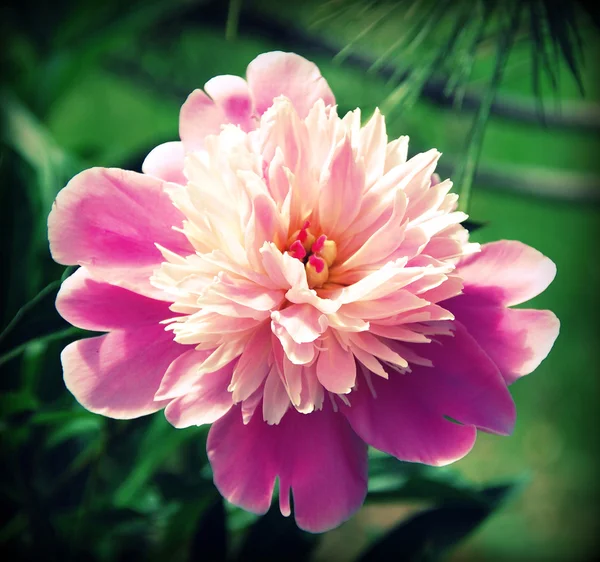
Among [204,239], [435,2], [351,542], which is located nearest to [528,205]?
[351,542]

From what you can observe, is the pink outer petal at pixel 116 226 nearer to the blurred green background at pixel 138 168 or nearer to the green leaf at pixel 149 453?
the blurred green background at pixel 138 168

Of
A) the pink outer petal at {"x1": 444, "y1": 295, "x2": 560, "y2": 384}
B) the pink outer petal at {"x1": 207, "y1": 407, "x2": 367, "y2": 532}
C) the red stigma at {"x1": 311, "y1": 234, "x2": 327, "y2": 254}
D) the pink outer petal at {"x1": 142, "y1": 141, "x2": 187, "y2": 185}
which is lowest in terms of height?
the pink outer petal at {"x1": 207, "y1": 407, "x2": 367, "y2": 532}

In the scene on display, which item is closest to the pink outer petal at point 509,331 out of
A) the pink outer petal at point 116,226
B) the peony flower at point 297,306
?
the peony flower at point 297,306

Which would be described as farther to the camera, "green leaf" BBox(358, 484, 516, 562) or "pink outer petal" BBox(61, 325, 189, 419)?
"green leaf" BBox(358, 484, 516, 562)

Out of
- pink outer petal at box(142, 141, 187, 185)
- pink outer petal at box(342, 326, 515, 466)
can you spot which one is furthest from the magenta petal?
pink outer petal at box(142, 141, 187, 185)

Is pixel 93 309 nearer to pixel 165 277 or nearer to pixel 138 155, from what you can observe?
pixel 165 277

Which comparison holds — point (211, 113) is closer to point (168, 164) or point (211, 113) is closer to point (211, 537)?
point (168, 164)

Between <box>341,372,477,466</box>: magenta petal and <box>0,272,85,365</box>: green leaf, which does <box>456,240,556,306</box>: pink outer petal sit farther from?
<box>0,272,85,365</box>: green leaf
